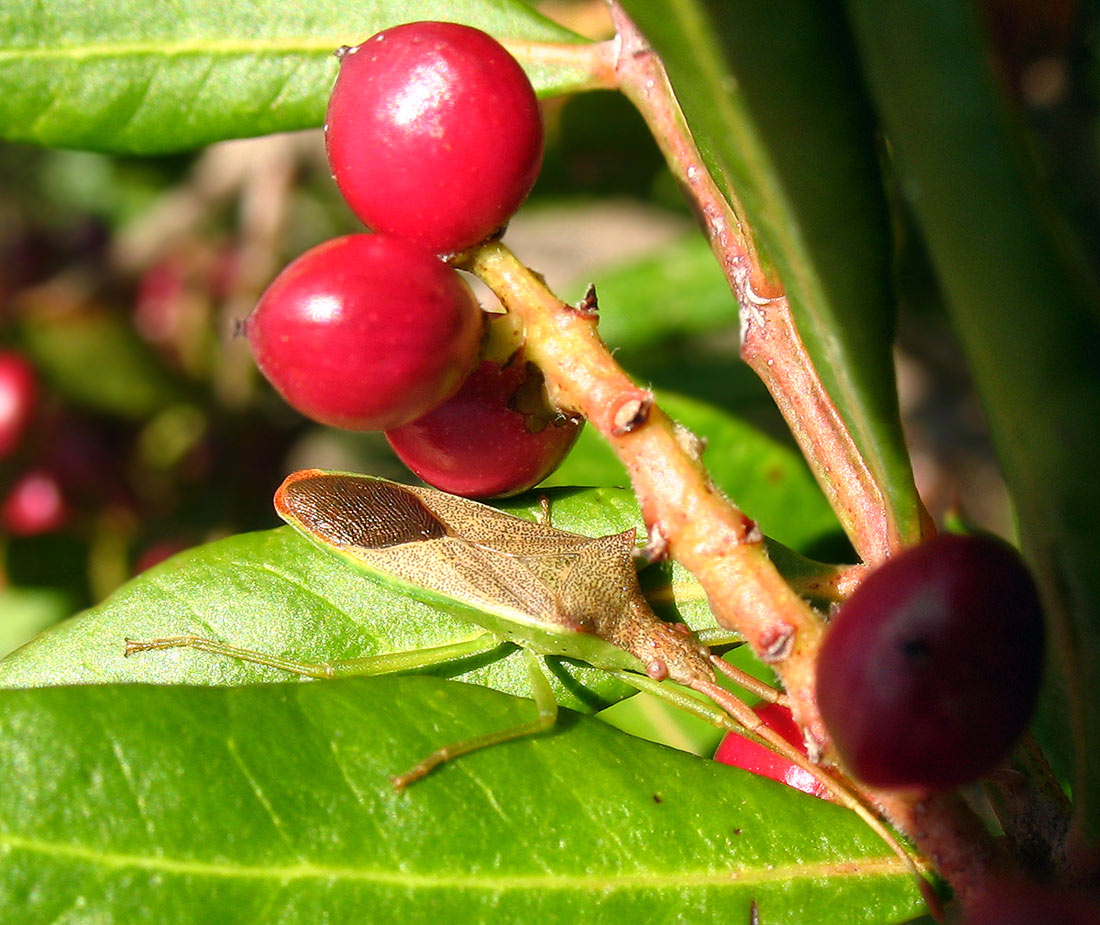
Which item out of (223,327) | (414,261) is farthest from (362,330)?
(223,327)

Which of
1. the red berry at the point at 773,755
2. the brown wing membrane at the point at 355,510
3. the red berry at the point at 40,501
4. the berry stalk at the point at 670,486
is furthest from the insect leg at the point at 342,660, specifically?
the red berry at the point at 40,501

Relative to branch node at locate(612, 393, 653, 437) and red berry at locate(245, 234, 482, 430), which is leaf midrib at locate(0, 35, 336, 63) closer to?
red berry at locate(245, 234, 482, 430)

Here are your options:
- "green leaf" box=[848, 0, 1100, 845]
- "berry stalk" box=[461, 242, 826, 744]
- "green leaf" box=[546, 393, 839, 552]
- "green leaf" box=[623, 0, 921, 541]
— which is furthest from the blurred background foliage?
"green leaf" box=[848, 0, 1100, 845]

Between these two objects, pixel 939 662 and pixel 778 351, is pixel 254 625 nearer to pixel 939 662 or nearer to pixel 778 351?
pixel 778 351

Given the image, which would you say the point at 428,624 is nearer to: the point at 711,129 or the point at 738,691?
the point at 738,691

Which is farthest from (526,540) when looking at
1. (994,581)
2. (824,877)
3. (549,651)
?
(994,581)

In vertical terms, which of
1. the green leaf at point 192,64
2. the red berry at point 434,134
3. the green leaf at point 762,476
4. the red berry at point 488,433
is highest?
the green leaf at point 192,64

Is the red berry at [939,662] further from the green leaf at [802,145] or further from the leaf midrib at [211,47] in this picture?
the leaf midrib at [211,47]
